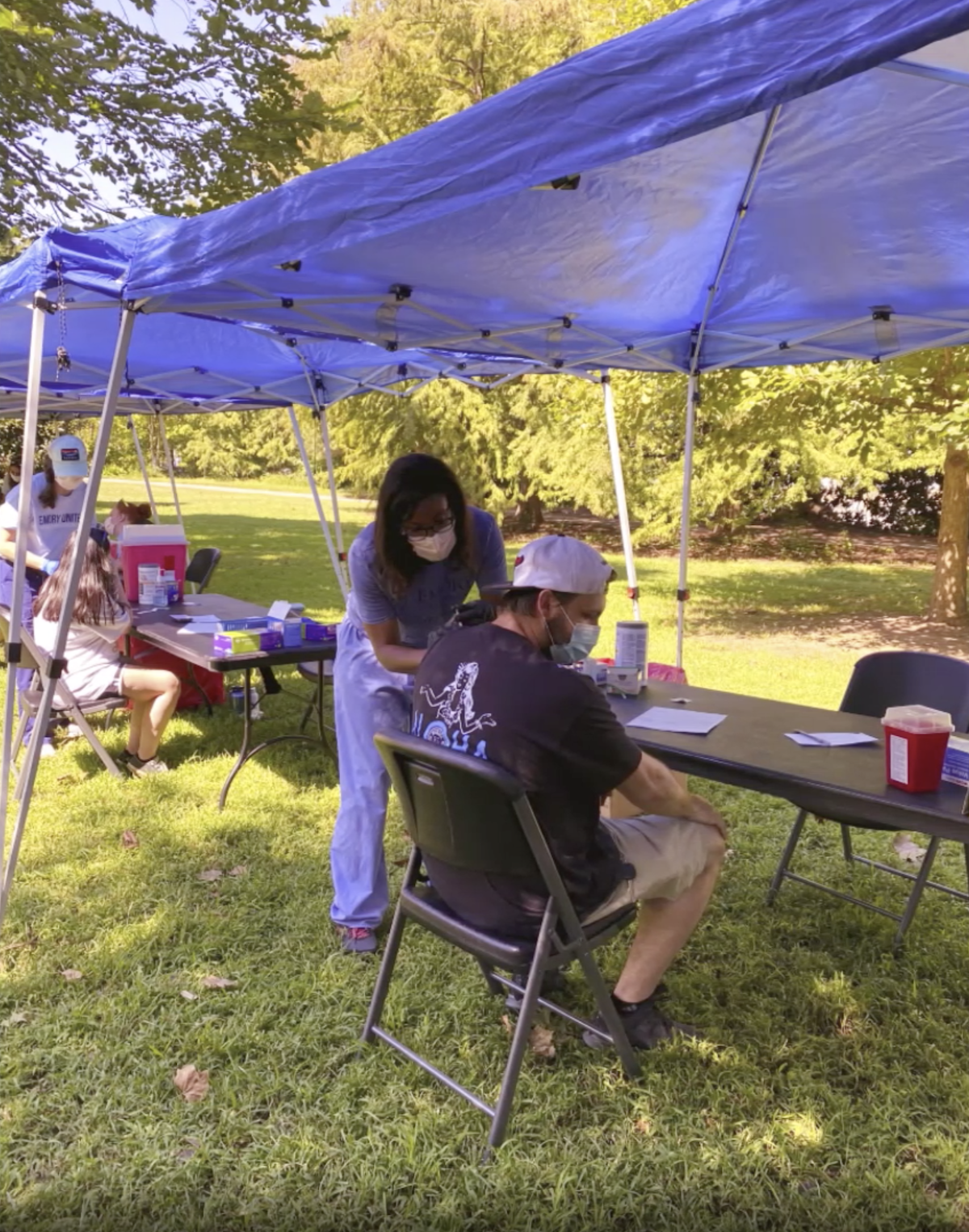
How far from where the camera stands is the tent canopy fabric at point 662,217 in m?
1.99

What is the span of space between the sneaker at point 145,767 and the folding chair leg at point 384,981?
272cm

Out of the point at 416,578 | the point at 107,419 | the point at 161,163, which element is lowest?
the point at 416,578

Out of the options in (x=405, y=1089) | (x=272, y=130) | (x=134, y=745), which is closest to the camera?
(x=405, y=1089)

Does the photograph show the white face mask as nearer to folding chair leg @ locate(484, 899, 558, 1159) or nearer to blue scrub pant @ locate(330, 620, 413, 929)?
blue scrub pant @ locate(330, 620, 413, 929)

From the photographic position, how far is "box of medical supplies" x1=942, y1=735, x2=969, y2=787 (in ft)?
8.02

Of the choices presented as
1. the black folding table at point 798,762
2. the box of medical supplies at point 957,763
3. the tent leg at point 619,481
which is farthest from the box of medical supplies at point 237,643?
the box of medical supplies at point 957,763

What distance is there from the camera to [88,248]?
322 centimetres

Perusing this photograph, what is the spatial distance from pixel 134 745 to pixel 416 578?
2773 mm

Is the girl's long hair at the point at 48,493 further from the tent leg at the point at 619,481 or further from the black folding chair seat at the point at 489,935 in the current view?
the black folding chair seat at the point at 489,935

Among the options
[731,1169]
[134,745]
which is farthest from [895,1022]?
[134,745]

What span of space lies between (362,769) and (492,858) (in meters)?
1.14

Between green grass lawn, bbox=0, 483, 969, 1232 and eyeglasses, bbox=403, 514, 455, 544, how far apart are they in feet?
4.72

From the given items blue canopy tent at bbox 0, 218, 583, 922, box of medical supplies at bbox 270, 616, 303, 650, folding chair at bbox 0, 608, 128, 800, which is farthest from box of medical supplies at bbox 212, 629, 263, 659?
blue canopy tent at bbox 0, 218, 583, 922

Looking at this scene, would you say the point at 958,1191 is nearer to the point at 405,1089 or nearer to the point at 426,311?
the point at 405,1089
